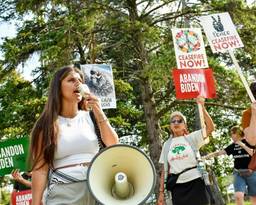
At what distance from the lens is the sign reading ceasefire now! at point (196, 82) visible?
7.35 m

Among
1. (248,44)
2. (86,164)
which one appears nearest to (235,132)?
Result: (86,164)

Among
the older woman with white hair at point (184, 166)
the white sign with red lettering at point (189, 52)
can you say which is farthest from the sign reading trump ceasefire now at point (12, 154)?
the older woman with white hair at point (184, 166)

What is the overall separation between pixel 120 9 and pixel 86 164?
11292 millimetres

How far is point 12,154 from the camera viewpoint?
862cm

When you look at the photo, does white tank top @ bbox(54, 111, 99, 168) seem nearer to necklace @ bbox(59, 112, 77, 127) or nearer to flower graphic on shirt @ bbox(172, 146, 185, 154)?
necklace @ bbox(59, 112, 77, 127)

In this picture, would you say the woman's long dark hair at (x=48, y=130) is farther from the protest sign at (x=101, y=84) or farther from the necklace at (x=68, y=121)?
the protest sign at (x=101, y=84)

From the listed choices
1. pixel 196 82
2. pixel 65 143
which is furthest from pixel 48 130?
pixel 196 82

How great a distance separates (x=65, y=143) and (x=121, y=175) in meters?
0.34

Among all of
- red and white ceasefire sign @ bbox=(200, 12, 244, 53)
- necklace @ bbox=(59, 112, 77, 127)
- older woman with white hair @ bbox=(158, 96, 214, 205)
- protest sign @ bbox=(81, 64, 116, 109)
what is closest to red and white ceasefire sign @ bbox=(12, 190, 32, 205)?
protest sign @ bbox=(81, 64, 116, 109)

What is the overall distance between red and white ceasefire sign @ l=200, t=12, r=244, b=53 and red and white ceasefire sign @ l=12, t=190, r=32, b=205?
394 cm

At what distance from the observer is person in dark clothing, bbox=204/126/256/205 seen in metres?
7.30

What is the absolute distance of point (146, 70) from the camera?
12312mm

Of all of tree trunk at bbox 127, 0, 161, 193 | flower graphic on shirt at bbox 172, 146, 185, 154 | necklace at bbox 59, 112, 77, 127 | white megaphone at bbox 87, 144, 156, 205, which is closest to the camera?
white megaphone at bbox 87, 144, 156, 205

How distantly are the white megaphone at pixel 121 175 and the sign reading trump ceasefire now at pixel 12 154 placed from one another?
19.4ft
